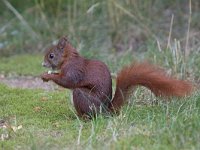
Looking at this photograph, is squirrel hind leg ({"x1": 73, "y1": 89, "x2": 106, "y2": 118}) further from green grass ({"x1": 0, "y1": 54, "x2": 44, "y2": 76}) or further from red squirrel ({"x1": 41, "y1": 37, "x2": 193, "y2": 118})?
green grass ({"x1": 0, "y1": 54, "x2": 44, "y2": 76})

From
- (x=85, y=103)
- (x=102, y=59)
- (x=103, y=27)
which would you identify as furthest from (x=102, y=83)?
(x=103, y=27)

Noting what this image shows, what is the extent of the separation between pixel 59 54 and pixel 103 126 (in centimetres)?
108

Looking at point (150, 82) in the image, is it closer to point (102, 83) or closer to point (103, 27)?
point (102, 83)

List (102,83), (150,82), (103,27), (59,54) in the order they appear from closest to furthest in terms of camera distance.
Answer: (150,82), (102,83), (59,54), (103,27)

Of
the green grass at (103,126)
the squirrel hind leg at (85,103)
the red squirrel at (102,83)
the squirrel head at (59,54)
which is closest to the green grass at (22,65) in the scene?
Answer: the green grass at (103,126)

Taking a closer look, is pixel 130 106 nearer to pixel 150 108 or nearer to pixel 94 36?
pixel 150 108

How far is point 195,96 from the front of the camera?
16.6 feet

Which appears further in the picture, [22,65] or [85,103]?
[22,65]

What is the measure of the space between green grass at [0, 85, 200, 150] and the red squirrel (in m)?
0.13

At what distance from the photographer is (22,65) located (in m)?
7.95

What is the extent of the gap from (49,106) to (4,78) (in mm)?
1858

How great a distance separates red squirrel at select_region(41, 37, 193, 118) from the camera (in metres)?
4.93

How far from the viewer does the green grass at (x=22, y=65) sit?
25.0 ft

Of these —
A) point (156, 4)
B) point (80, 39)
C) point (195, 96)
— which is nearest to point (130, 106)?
point (195, 96)
